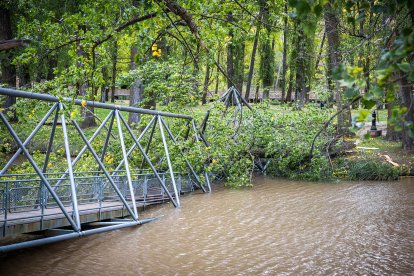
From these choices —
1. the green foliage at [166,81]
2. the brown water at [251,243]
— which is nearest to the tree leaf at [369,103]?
the brown water at [251,243]

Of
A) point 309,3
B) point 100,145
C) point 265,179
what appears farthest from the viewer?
point 265,179

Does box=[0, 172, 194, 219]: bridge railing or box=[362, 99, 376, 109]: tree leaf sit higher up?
box=[362, 99, 376, 109]: tree leaf

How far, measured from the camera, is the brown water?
28.5 feet

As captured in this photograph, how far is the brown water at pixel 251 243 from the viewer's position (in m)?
8.68

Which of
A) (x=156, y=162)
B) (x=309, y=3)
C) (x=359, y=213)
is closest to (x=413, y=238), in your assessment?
(x=359, y=213)

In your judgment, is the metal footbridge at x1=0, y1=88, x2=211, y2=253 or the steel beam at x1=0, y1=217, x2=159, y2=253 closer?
the steel beam at x1=0, y1=217, x2=159, y2=253

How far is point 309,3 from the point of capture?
3.35 m

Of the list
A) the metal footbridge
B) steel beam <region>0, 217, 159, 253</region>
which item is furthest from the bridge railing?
steel beam <region>0, 217, 159, 253</region>

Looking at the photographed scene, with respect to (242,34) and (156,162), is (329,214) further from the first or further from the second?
(156,162)

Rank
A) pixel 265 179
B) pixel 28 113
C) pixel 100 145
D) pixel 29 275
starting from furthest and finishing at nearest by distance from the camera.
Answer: pixel 265 179 → pixel 100 145 → pixel 28 113 → pixel 29 275

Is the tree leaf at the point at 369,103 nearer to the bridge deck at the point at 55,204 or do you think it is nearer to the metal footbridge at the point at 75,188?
the metal footbridge at the point at 75,188

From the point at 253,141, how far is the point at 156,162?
16.0ft

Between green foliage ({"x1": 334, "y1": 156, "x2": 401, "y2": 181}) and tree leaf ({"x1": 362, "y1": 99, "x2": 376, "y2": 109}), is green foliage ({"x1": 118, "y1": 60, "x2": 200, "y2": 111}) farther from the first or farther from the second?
tree leaf ({"x1": 362, "y1": 99, "x2": 376, "y2": 109})

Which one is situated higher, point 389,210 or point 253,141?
point 253,141
